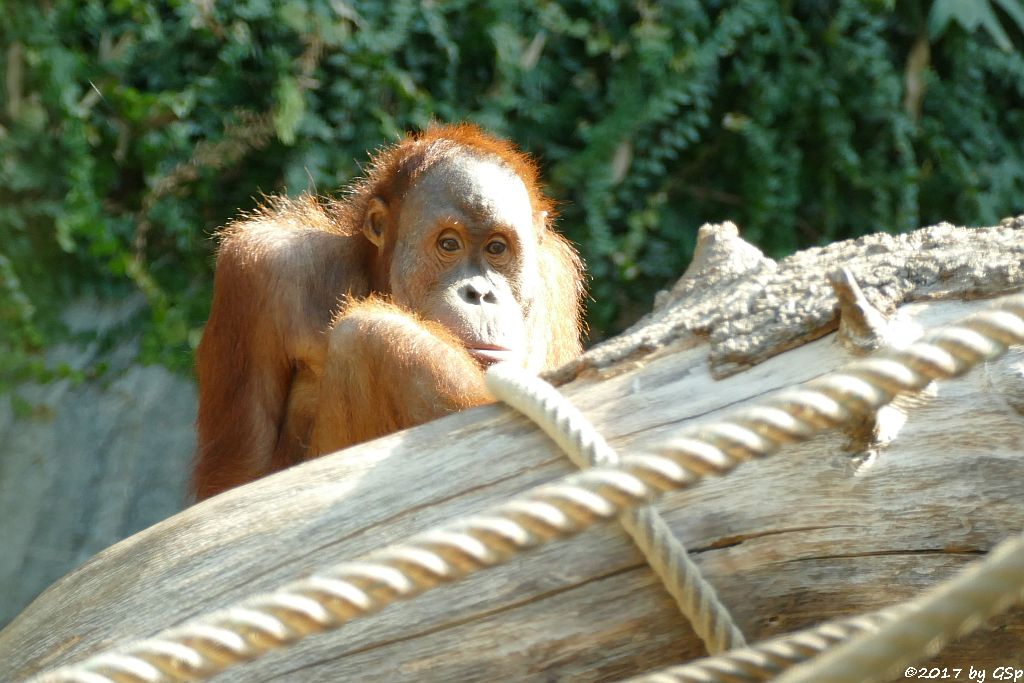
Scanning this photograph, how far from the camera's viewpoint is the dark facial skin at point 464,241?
3.96 m

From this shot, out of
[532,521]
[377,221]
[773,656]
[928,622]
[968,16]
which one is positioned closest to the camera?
[928,622]

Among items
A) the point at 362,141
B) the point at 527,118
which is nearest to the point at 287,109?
the point at 362,141

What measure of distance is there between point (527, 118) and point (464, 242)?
9.77 ft

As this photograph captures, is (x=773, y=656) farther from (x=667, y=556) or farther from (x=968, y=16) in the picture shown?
(x=968, y=16)

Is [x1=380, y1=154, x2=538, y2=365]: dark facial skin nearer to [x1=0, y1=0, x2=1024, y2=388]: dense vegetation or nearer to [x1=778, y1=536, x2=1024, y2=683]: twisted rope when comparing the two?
[x1=0, y1=0, x2=1024, y2=388]: dense vegetation

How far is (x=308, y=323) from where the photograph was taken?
399 cm

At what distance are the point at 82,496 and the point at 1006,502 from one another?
16.8ft

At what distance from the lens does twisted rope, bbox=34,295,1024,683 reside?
4.85 feet

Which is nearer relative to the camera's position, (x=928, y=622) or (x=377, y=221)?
(x=928, y=622)

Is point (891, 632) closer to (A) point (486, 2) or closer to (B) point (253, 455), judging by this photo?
(B) point (253, 455)

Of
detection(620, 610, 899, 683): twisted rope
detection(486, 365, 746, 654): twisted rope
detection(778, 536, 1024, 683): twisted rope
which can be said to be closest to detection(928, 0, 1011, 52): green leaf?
detection(486, 365, 746, 654): twisted rope

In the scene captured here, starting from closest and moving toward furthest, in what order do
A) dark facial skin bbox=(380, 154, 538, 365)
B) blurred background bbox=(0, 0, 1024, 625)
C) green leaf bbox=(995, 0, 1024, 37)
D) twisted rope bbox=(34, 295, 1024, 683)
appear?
twisted rope bbox=(34, 295, 1024, 683)
dark facial skin bbox=(380, 154, 538, 365)
blurred background bbox=(0, 0, 1024, 625)
green leaf bbox=(995, 0, 1024, 37)

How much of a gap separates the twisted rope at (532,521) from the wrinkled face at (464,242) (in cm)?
235

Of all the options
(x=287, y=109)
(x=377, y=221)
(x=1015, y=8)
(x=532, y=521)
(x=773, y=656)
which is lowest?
(x=773, y=656)
